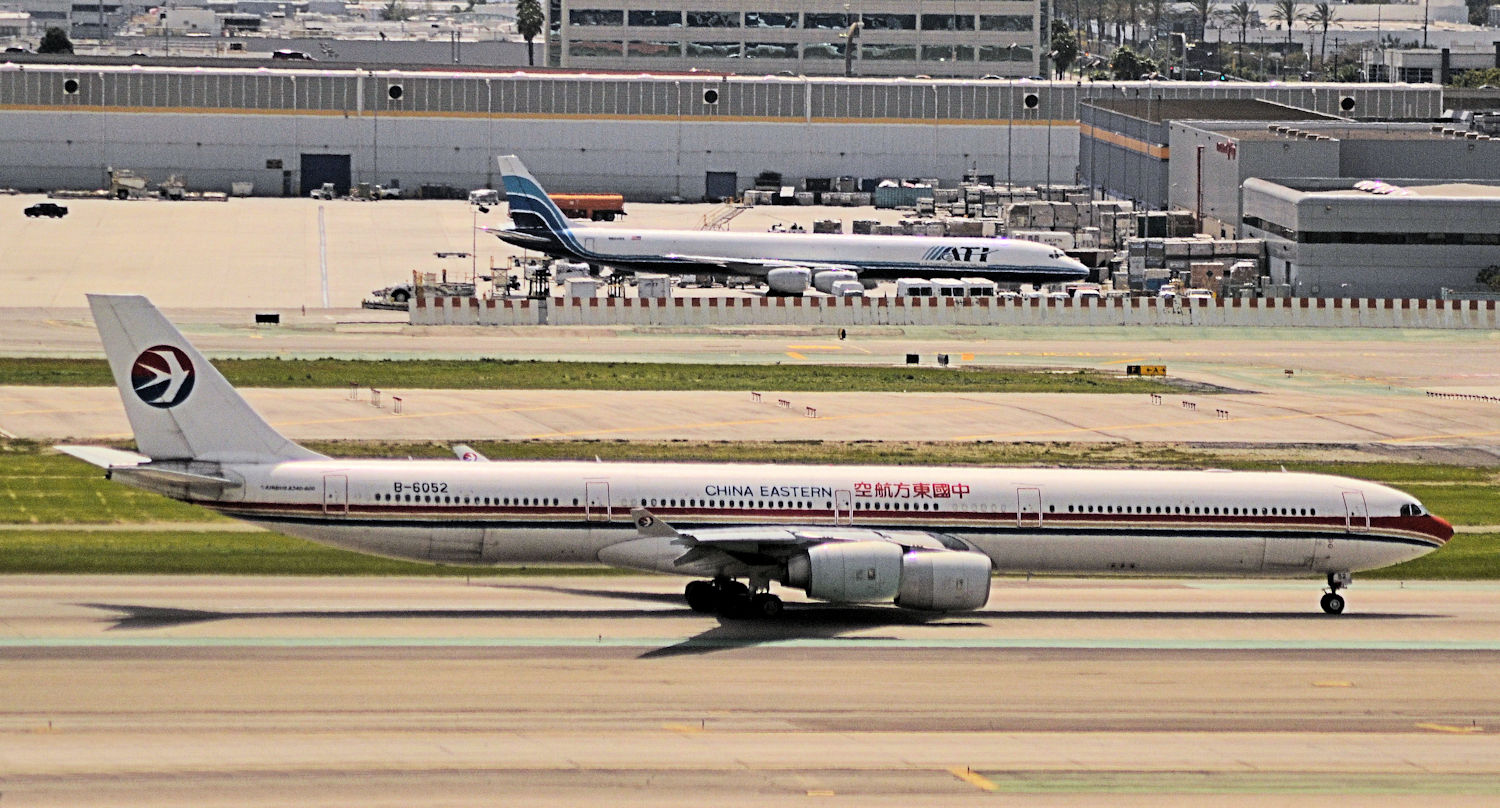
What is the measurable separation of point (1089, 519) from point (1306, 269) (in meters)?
69.9

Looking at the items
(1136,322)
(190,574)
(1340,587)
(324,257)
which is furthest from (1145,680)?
(324,257)

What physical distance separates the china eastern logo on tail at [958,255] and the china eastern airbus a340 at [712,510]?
66896 mm

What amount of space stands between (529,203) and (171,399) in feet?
238

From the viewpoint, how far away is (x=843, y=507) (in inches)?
1877

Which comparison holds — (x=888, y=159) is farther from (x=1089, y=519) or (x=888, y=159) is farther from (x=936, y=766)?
(x=936, y=766)

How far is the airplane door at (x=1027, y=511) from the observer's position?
48469 mm

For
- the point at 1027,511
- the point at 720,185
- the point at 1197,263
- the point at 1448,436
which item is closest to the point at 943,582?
the point at 1027,511

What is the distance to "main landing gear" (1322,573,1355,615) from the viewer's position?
165ft

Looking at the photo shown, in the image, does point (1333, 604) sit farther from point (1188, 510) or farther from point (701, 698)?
point (701, 698)

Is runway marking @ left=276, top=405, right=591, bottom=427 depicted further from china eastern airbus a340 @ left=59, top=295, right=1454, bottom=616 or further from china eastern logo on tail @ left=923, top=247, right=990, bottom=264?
china eastern logo on tail @ left=923, top=247, right=990, bottom=264

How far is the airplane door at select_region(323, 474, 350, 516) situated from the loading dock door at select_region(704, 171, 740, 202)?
124220 mm

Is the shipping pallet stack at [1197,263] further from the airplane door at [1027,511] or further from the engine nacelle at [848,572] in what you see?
the engine nacelle at [848,572]

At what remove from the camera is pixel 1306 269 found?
114312mm

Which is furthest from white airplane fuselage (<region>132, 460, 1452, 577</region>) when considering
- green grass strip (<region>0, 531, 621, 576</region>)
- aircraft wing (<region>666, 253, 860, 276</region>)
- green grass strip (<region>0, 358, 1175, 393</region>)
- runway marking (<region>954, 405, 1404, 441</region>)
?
aircraft wing (<region>666, 253, 860, 276</region>)
